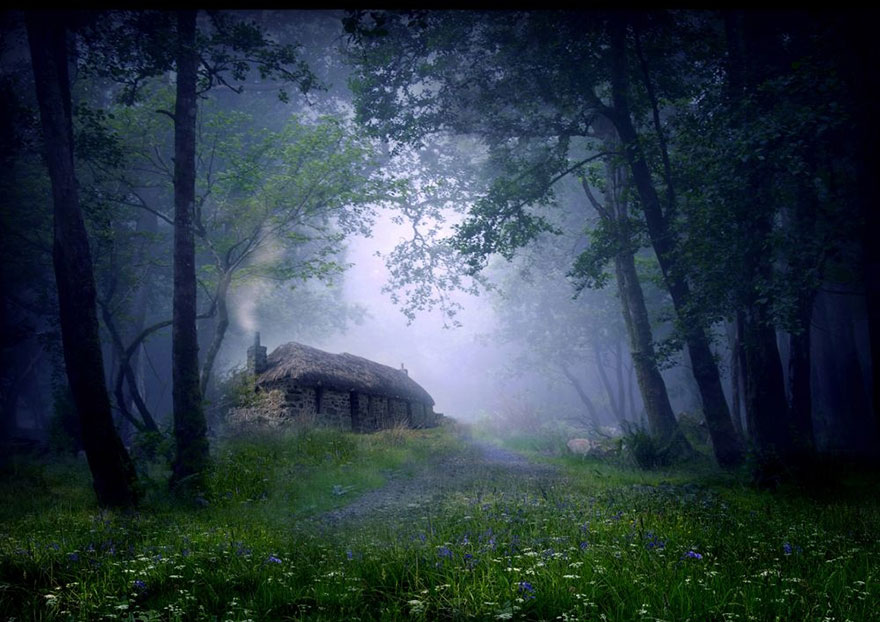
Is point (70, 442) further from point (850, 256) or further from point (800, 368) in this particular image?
point (850, 256)

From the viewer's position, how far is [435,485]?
8.62 meters

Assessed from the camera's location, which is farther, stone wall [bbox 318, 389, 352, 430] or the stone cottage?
stone wall [bbox 318, 389, 352, 430]

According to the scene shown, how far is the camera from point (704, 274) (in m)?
10.3

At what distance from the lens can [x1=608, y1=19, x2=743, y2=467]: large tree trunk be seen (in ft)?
36.5

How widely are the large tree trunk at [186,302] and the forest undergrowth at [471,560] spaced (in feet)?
6.10

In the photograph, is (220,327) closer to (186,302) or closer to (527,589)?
(186,302)

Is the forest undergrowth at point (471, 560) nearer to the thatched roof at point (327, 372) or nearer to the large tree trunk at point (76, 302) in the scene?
the large tree trunk at point (76, 302)

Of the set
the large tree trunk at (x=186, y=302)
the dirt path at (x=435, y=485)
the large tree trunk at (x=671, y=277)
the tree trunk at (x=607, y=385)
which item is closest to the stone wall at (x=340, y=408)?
the large tree trunk at (x=186, y=302)

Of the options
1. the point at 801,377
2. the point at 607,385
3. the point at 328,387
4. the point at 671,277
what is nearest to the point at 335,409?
the point at 328,387

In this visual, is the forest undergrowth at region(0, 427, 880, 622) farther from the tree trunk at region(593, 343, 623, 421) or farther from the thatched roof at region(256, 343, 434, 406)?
the tree trunk at region(593, 343, 623, 421)

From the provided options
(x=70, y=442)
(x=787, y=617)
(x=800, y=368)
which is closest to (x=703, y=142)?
(x=800, y=368)

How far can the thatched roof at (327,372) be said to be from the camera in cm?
1794

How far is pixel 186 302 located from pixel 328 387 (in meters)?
9.65

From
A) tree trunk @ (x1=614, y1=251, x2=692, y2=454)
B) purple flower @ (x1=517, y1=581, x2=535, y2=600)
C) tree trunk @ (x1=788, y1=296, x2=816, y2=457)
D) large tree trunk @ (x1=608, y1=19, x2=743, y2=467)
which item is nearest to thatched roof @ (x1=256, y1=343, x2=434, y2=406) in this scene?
tree trunk @ (x1=614, y1=251, x2=692, y2=454)
